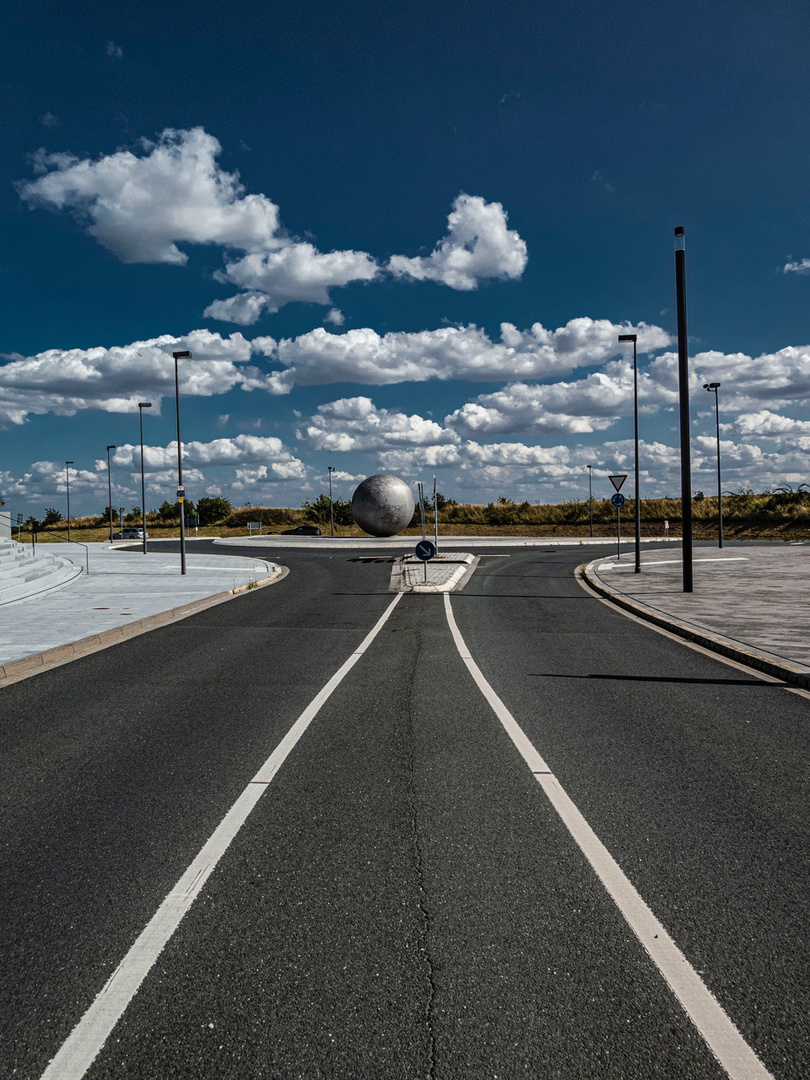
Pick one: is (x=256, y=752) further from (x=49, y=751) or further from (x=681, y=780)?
(x=681, y=780)

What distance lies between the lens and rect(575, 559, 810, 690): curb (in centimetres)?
820

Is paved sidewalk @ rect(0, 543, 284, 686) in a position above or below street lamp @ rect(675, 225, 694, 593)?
below

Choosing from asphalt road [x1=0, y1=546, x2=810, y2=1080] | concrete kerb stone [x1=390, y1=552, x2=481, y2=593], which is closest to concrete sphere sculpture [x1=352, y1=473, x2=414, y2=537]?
concrete kerb stone [x1=390, y1=552, x2=481, y2=593]

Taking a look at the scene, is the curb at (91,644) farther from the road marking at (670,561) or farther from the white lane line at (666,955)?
the road marking at (670,561)

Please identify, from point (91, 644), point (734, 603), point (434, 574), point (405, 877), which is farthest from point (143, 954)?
point (434, 574)

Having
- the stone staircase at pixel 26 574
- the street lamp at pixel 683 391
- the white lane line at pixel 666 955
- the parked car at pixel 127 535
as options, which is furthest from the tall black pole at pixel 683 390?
the parked car at pixel 127 535

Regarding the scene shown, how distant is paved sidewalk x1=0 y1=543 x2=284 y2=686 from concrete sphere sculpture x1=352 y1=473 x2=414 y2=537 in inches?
993

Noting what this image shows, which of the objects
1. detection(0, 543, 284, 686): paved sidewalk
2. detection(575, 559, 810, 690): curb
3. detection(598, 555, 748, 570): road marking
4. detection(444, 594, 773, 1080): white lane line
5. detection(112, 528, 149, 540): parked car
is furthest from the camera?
detection(112, 528, 149, 540): parked car

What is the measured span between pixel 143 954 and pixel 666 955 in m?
2.16

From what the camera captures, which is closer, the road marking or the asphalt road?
the asphalt road

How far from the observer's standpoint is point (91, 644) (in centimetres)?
1112

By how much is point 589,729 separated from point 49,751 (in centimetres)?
461

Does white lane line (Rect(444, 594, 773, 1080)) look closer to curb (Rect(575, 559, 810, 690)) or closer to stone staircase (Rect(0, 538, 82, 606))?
curb (Rect(575, 559, 810, 690))

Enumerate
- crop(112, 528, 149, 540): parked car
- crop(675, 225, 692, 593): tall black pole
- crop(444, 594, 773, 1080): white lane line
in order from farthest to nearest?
crop(112, 528, 149, 540): parked car < crop(675, 225, 692, 593): tall black pole < crop(444, 594, 773, 1080): white lane line
